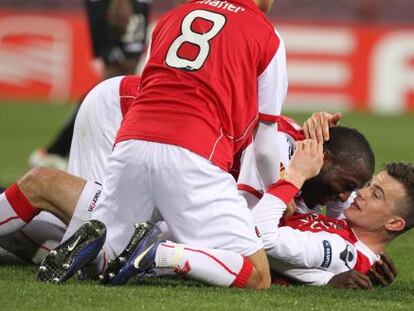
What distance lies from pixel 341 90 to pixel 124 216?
542 inches

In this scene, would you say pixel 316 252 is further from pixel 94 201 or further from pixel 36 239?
pixel 36 239

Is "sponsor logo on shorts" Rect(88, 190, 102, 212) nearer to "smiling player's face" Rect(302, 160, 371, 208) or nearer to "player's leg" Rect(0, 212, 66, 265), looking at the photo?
"player's leg" Rect(0, 212, 66, 265)

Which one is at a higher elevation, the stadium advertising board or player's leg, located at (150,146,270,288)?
player's leg, located at (150,146,270,288)

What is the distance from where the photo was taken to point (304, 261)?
17.8 ft

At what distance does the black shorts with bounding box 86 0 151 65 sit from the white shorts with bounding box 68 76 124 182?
221 inches

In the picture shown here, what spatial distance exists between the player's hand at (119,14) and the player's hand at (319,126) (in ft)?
21.0

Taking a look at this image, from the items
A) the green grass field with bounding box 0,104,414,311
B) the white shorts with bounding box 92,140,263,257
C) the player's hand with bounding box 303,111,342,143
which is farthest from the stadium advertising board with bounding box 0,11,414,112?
the white shorts with bounding box 92,140,263,257

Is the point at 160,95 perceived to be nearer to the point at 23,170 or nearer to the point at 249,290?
the point at 249,290

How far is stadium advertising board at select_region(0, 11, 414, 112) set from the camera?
1809 cm

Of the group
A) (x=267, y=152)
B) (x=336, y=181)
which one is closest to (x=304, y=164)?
(x=267, y=152)

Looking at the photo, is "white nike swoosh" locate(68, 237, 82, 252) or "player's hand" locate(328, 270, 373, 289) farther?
"player's hand" locate(328, 270, 373, 289)

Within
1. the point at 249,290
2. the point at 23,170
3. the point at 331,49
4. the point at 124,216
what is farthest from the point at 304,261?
the point at 331,49

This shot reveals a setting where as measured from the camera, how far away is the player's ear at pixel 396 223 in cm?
559

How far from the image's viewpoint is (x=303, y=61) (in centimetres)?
1828
